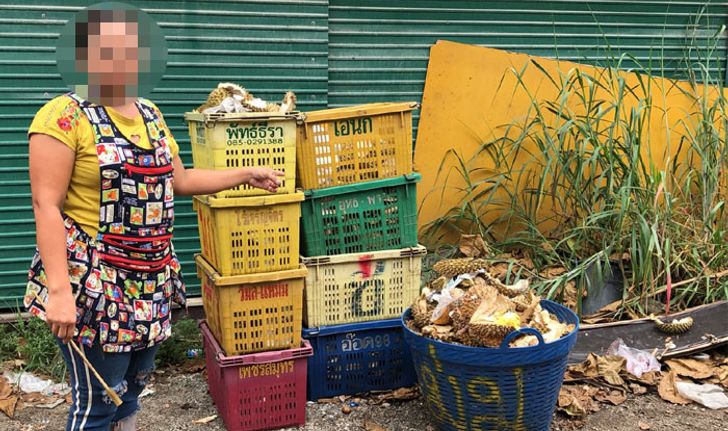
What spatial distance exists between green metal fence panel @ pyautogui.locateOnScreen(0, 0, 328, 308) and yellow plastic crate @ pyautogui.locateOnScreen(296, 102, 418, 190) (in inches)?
44.1

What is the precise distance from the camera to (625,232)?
452 centimetres

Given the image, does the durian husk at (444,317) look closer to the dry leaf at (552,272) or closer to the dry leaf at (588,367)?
the dry leaf at (588,367)

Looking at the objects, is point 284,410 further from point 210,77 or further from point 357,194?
point 210,77

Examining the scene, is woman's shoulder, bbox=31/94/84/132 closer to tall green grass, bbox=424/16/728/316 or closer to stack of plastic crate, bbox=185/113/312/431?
stack of plastic crate, bbox=185/113/312/431

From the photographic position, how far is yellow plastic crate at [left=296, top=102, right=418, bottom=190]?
363 cm

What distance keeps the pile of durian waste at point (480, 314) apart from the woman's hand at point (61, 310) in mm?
1581

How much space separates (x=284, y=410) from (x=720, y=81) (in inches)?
157

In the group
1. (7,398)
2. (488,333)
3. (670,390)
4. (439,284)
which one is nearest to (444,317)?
(488,333)

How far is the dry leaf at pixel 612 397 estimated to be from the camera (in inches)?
150

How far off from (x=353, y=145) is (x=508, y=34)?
→ 2.01 metres

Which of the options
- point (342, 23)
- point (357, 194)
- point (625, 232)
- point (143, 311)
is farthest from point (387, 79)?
point (143, 311)

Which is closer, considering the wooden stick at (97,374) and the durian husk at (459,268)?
the wooden stick at (97,374)

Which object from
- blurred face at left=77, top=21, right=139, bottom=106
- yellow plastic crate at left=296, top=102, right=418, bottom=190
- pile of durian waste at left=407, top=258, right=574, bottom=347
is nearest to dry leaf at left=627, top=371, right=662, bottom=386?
pile of durian waste at left=407, top=258, right=574, bottom=347

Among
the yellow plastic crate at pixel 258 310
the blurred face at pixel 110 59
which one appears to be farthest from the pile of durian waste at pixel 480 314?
the blurred face at pixel 110 59
